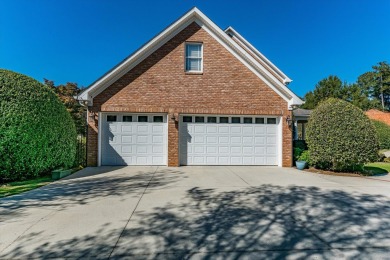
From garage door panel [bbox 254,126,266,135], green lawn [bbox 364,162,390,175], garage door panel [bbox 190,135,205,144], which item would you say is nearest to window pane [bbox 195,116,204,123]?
garage door panel [bbox 190,135,205,144]

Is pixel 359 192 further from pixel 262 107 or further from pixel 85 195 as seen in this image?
pixel 85 195

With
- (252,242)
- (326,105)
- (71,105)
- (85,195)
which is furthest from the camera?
(71,105)

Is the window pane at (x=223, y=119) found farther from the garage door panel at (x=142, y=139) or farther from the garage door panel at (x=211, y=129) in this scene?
the garage door panel at (x=142, y=139)

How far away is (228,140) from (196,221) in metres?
7.54

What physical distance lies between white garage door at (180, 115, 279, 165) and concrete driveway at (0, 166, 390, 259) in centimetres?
397

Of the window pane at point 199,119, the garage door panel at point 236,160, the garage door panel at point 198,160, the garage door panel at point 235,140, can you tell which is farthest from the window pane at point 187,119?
the garage door panel at point 236,160

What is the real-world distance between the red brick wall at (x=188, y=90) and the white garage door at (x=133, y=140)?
0.44m

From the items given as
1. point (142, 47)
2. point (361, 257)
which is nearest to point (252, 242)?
point (361, 257)

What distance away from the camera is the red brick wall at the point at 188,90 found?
36.2 ft

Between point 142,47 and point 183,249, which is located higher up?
point 142,47

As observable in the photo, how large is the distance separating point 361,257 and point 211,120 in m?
8.83

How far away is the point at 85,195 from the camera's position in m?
6.09

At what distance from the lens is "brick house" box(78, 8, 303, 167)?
1102cm

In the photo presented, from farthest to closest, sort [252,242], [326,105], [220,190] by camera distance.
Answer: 1. [326,105]
2. [220,190]
3. [252,242]
